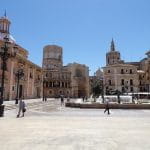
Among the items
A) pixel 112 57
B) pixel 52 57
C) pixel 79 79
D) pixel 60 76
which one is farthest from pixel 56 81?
pixel 112 57

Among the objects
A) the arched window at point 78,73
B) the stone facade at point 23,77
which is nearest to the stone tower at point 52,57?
the arched window at point 78,73

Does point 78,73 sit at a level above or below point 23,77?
above

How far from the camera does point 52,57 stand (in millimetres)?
75188

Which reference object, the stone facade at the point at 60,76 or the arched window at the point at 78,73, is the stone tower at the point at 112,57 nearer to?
the stone facade at the point at 60,76

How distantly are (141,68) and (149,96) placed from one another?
39.8 metres

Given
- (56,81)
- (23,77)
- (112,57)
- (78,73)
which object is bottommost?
(23,77)

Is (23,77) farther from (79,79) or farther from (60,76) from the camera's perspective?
(79,79)

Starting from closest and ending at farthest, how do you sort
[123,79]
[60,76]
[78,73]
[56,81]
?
[123,79], [56,81], [60,76], [78,73]

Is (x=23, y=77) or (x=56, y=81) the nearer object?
(x=23, y=77)

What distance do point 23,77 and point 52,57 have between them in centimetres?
3507

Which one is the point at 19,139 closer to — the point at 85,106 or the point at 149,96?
the point at 85,106

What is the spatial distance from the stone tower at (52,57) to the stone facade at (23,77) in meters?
21.1

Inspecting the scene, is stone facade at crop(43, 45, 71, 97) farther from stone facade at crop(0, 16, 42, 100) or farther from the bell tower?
the bell tower

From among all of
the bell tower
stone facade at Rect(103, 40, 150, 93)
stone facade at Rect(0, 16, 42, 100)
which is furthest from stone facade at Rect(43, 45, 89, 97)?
the bell tower
